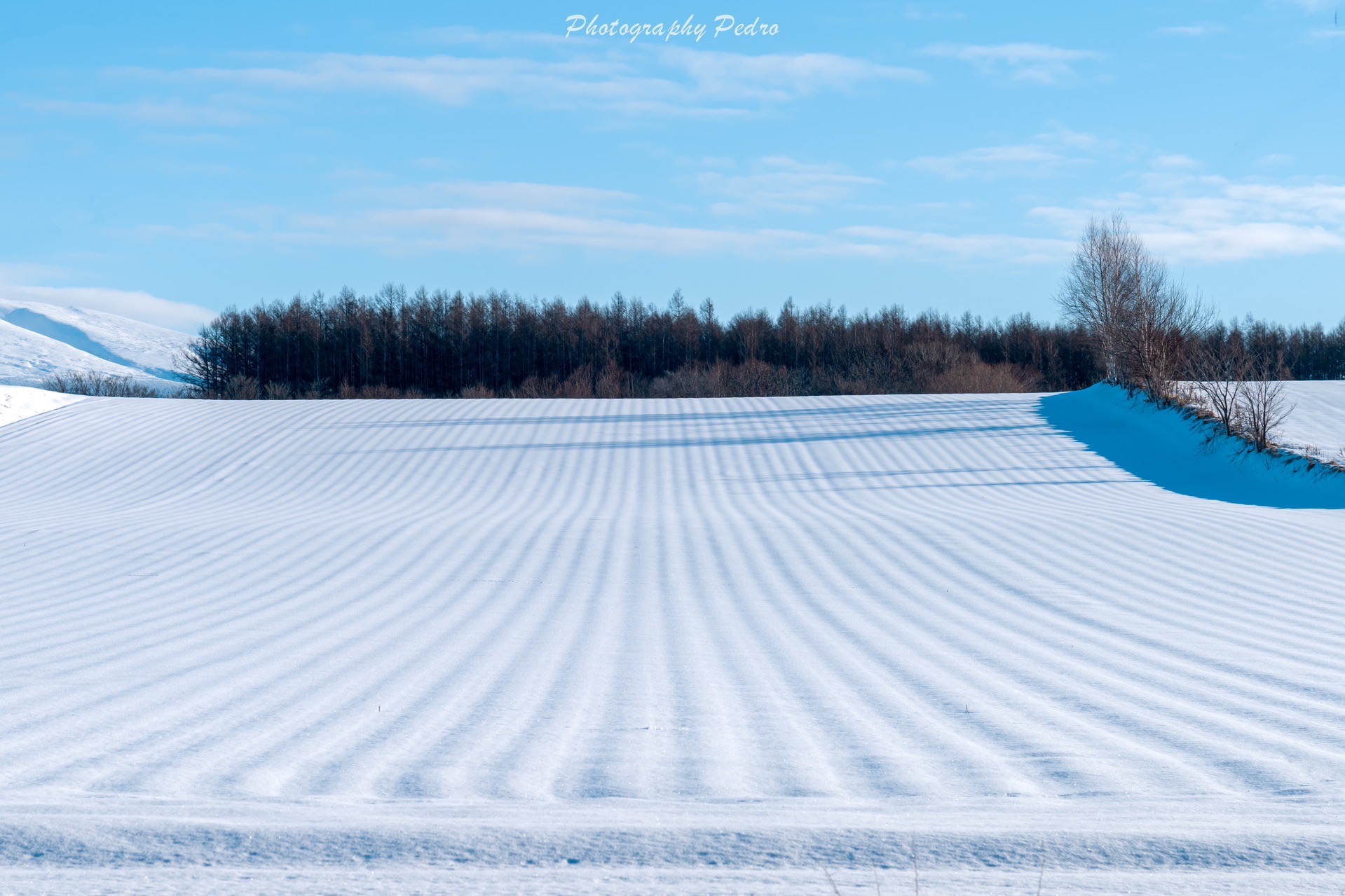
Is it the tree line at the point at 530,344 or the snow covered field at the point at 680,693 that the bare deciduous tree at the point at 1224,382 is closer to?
the snow covered field at the point at 680,693

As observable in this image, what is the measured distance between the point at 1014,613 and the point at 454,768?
403 cm

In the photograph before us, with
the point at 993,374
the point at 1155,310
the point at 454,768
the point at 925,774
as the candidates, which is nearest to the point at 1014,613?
the point at 925,774

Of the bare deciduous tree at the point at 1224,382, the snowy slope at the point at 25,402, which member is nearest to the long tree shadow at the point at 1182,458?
the bare deciduous tree at the point at 1224,382

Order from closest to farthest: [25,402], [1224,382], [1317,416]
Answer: [1224,382], [25,402], [1317,416]

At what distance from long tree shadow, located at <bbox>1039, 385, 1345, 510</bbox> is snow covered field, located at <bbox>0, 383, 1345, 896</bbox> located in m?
0.20

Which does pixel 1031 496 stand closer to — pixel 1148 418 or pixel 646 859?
pixel 1148 418

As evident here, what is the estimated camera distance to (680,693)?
434 centimetres

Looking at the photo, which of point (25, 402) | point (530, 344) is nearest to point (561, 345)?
point (530, 344)

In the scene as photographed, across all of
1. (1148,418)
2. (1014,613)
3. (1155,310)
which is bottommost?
(1014,613)

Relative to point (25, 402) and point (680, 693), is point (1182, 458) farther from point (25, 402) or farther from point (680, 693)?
point (25, 402)

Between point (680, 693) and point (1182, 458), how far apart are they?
12.2m

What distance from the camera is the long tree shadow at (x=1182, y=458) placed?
11.6 m

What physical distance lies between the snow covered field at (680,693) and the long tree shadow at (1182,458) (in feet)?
0.64

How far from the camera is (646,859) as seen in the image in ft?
7.64
